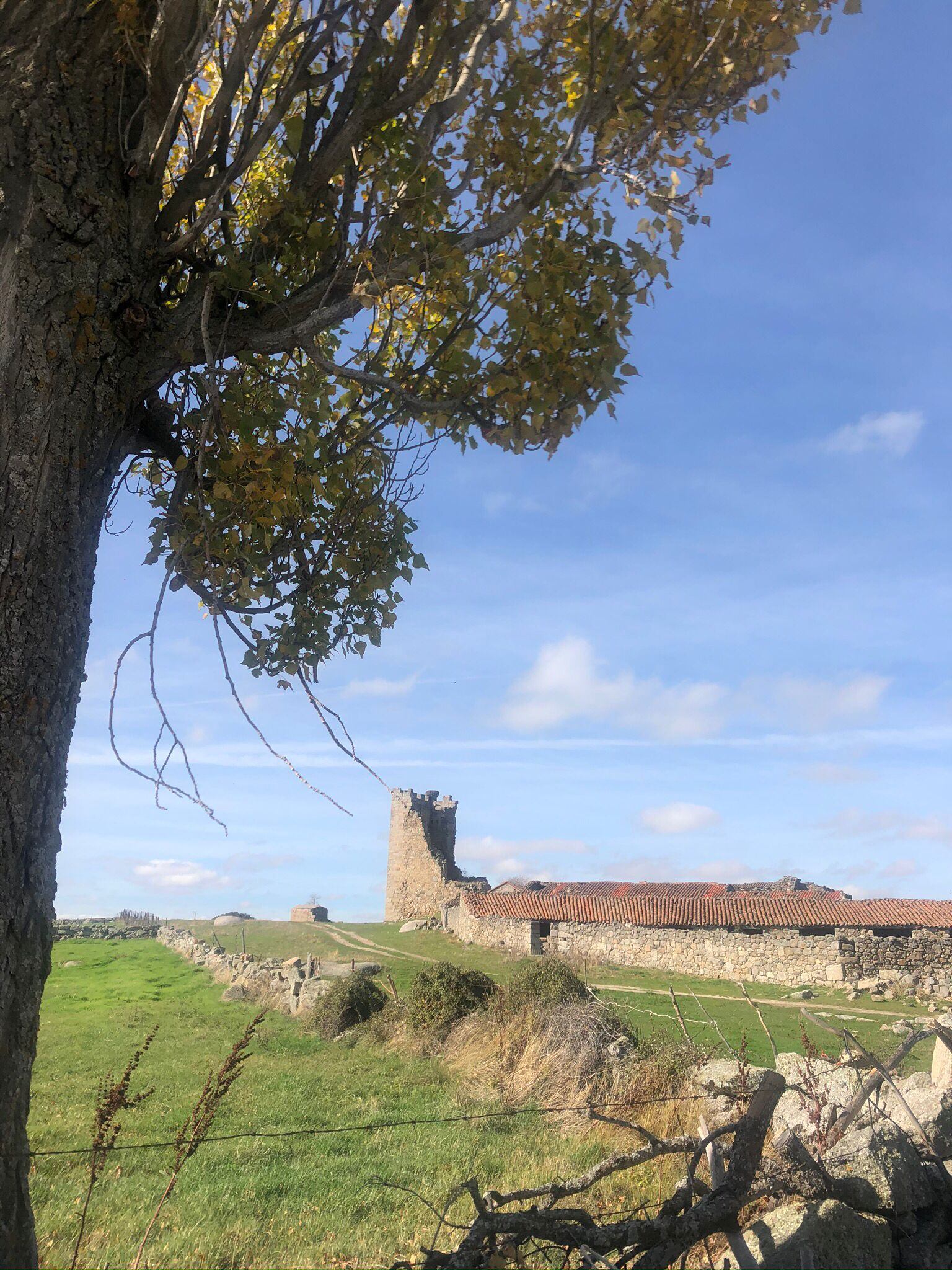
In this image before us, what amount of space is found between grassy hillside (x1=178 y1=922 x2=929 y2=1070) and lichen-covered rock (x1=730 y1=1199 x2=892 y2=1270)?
9.95ft

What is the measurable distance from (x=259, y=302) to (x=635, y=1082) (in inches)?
382

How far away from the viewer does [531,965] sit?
632 inches

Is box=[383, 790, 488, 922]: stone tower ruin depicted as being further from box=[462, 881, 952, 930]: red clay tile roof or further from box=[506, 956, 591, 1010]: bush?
box=[506, 956, 591, 1010]: bush

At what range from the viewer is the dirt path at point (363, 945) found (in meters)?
28.4

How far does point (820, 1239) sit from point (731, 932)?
1012 inches

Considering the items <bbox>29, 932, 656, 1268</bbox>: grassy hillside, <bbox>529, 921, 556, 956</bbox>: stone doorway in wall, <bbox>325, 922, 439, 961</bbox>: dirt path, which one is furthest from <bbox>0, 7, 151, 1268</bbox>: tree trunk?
<bbox>529, 921, 556, 956</bbox>: stone doorway in wall

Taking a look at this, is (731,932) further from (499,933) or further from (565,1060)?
(565,1060)

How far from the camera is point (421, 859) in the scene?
155 feet

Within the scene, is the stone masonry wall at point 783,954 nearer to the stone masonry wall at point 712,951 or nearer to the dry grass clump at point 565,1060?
the stone masonry wall at point 712,951

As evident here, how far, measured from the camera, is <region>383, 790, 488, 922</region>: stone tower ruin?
46406 mm

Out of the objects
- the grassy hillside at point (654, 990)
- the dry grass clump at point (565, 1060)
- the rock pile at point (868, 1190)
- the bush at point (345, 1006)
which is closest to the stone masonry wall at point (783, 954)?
the grassy hillside at point (654, 990)

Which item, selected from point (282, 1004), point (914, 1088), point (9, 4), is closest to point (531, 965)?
point (282, 1004)

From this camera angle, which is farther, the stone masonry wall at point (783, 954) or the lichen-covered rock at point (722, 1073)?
the stone masonry wall at point (783, 954)

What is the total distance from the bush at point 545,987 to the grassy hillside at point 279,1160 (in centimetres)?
201
